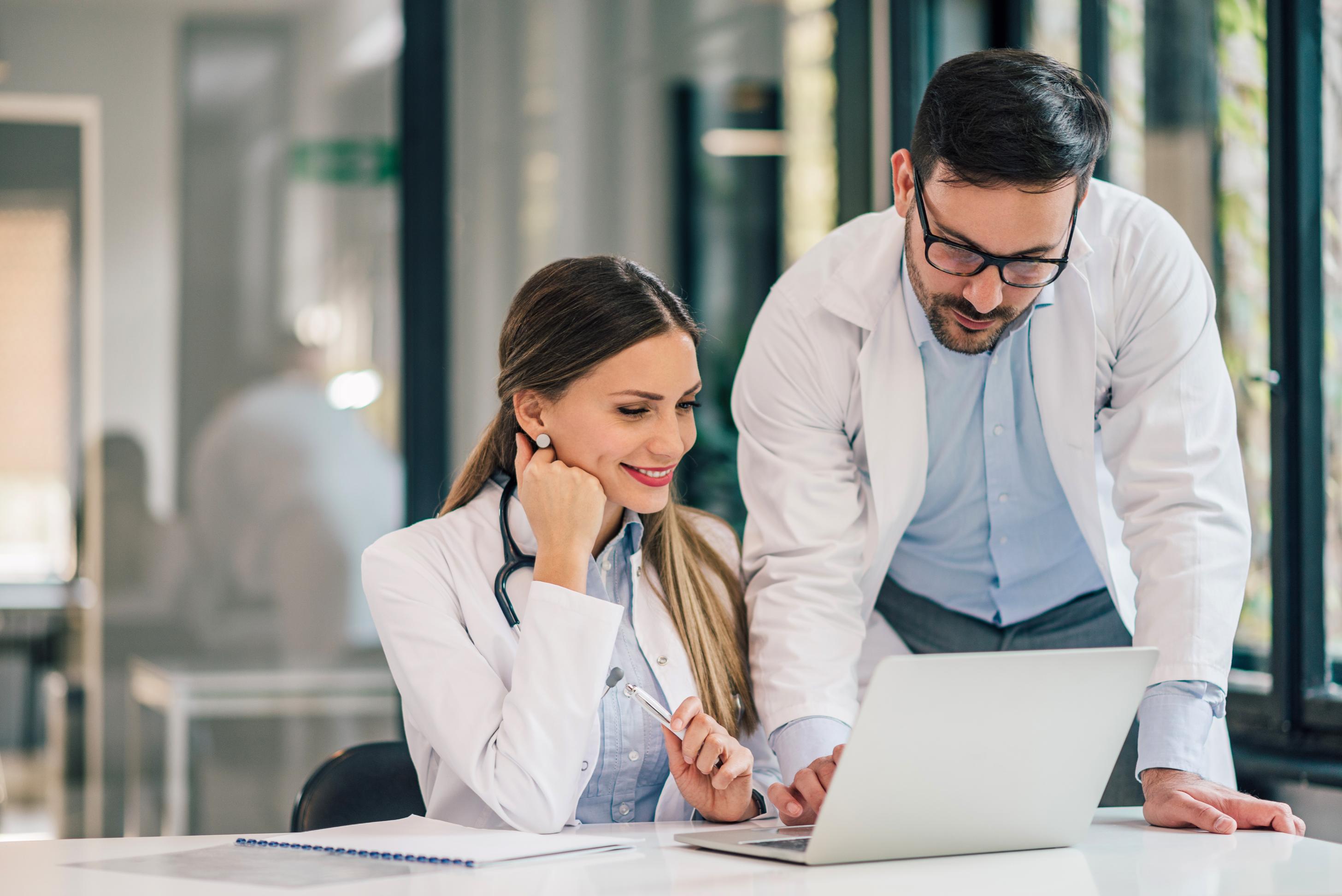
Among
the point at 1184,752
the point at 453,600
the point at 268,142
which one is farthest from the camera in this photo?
the point at 268,142

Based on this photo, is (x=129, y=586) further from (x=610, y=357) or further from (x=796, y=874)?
(x=796, y=874)

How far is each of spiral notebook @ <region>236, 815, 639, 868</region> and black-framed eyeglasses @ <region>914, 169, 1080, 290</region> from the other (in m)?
0.75

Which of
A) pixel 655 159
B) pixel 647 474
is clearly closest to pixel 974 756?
pixel 647 474

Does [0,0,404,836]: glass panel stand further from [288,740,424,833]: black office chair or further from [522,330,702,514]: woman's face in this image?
[522,330,702,514]: woman's face

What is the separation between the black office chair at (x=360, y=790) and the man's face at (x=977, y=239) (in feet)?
2.92

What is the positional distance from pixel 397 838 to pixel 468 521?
513 mm

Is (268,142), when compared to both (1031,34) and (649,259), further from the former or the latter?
(1031,34)

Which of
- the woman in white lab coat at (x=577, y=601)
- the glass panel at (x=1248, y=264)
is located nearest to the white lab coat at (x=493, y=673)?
the woman in white lab coat at (x=577, y=601)

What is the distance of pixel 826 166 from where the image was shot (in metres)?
3.75

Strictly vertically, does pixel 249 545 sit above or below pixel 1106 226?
below

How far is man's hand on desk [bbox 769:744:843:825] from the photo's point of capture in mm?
1459

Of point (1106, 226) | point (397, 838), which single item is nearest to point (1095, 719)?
point (397, 838)

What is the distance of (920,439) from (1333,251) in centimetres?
105

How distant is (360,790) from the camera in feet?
5.71
